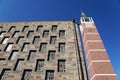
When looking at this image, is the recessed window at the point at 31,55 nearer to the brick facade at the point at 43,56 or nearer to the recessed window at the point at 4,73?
the brick facade at the point at 43,56

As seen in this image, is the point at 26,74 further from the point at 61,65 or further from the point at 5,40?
the point at 5,40

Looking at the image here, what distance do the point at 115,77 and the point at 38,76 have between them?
37.3ft

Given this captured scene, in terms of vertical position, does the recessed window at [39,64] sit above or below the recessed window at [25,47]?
below

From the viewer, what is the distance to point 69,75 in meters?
15.0

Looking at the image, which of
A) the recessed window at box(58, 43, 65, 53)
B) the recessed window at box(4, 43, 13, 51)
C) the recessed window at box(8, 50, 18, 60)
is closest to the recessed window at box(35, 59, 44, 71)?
the recessed window at box(58, 43, 65, 53)

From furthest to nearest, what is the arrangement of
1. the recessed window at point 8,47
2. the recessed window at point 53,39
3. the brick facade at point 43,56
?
the recessed window at point 53,39 < the recessed window at point 8,47 < the brick facade at point 43,56

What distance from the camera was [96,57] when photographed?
2123cm

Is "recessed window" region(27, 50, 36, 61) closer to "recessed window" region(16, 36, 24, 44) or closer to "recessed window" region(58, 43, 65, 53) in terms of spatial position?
"recessed window" region(16, 36, 24, 44)

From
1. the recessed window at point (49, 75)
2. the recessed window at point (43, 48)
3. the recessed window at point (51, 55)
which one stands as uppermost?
the recessed window at point (43, 48)

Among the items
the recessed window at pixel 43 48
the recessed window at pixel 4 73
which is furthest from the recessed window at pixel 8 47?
the recessed window at pixel 43 48

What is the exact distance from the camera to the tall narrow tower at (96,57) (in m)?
19.0

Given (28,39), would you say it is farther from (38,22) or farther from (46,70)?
(46,70)

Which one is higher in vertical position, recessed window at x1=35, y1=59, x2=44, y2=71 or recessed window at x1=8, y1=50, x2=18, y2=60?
recessed window at x1=8, y1=50, x2=18, y2=60

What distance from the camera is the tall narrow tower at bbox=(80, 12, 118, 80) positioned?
1902cm
